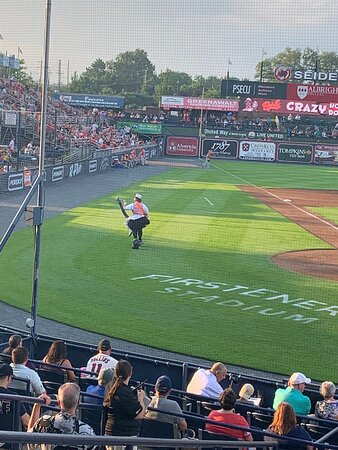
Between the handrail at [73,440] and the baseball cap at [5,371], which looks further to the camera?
the baseball cap at [5,371]

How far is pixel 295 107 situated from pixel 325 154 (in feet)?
19.8

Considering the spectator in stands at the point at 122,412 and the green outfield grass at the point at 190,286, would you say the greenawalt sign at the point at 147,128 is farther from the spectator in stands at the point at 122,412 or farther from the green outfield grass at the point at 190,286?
the spectator in stands at the point at 122,412

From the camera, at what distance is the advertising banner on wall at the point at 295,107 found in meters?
68.9

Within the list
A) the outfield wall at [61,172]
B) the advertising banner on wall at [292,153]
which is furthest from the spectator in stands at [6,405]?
the advertising banner on wall at [292,153]

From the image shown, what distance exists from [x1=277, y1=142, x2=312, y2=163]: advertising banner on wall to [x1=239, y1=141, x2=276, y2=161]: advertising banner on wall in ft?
2.13

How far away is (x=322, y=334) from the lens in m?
15.8

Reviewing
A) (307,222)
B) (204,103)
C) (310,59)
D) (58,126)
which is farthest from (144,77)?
(307,222)

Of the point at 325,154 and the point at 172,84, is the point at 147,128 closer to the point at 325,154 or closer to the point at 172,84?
the point at 325,154

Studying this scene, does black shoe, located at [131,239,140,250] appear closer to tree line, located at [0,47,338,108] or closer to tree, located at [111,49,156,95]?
tree, located at [111,49,156,95]

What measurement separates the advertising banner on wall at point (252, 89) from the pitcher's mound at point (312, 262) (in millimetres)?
46047

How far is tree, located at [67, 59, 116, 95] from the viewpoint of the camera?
8225 cm

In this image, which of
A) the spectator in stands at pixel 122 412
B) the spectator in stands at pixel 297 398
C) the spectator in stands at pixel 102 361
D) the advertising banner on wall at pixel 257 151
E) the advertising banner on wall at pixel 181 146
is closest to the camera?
the spectator in stands at pixel 122 412

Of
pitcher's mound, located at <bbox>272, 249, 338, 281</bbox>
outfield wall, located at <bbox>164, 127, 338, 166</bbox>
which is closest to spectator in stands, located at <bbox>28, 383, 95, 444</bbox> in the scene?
pitcher's mound, located at <bbox>272, 249, 338, 281</bbox>

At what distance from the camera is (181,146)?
6544cm
